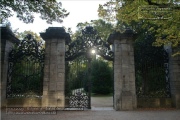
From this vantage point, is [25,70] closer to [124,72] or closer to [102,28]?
[124,72]

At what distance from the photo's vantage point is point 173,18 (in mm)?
7113

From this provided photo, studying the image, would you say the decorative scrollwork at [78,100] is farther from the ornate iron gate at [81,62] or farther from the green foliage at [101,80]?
the green foliage at [101,80]

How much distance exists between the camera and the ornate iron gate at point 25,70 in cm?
1083

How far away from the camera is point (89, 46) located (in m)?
11.2

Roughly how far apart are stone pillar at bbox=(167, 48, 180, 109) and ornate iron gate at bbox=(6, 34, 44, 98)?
7.20m

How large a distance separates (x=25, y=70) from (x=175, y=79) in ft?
27.5

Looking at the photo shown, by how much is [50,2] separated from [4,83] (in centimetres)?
539

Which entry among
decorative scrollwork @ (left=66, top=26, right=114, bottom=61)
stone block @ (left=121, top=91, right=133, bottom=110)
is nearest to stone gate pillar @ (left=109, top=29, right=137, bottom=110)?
stone block @ (left=121, top=91, right=133, bottom=110)

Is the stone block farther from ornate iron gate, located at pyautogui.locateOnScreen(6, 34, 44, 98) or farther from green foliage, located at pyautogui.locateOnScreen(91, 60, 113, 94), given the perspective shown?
green foliage, located at pyautogui.locateOnScreen(91, 60, 113, 94)

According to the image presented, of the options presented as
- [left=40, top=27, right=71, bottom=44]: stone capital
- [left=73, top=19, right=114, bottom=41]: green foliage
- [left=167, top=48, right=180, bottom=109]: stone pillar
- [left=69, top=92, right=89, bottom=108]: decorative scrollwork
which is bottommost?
[left=69, top=92, right=89, bottom=108]: decorative scrollwork

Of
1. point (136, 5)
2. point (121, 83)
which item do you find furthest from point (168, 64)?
point (136, 5)

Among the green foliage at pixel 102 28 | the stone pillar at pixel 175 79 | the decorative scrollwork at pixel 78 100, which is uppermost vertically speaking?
the green foliage at pixel 102 28

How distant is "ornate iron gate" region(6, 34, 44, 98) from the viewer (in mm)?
10828

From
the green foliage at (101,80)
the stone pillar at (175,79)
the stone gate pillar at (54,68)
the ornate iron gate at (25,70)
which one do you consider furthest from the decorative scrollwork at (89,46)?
the green foliage at (101,80)
